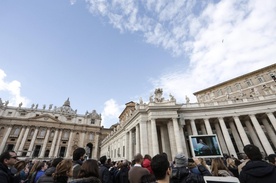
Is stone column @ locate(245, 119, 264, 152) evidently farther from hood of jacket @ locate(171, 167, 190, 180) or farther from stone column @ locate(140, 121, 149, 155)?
hood of jacket @ locate(171, 167, 190, 180)

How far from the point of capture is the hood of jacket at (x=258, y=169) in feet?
8.22

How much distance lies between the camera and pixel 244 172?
2.82 meters

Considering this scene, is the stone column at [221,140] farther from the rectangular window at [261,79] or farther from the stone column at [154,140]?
the rectangular window at [261,79]

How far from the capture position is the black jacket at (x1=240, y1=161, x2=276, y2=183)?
248 centimetres

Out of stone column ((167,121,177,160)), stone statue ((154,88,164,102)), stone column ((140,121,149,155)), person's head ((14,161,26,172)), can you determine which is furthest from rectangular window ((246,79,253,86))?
person's head ((14,161,26,172))

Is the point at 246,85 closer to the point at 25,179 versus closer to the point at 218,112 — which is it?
the point at 218,112

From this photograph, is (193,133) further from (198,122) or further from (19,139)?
(19,139)

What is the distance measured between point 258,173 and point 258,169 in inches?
3.1

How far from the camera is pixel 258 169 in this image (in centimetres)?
260

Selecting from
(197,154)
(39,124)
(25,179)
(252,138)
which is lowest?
(25,179)

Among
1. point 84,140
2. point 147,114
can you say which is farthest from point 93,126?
point 147,114

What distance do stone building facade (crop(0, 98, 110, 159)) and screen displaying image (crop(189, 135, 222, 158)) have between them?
1668 inches

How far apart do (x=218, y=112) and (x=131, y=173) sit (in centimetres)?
2150

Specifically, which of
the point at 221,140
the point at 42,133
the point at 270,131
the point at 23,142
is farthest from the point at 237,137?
the point at 23,142
